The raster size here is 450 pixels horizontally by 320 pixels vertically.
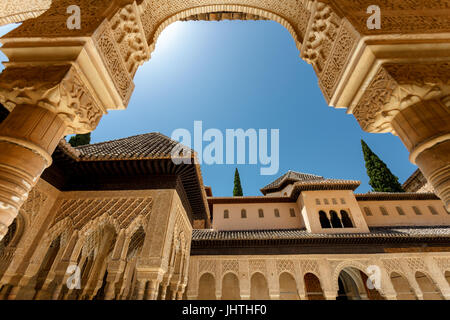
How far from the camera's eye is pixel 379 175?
690 inches

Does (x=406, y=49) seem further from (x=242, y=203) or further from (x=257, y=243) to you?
(x=242, y=203)

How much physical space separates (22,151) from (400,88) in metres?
3.16

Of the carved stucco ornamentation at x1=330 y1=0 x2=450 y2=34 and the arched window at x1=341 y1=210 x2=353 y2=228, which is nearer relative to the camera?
the carved stucco ornamentation at x1=330 y1=0 x2=450 y2=34

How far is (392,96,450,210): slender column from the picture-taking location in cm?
164

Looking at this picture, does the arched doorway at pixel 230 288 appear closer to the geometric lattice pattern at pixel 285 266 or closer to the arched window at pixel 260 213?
the geometric lattice pattern at pixel 285 266

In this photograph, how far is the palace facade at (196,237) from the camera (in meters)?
4.28

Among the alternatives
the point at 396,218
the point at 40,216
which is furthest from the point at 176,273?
the point at 396,218

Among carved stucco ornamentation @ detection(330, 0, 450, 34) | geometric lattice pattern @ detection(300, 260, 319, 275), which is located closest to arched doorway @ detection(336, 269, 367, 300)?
geometric lattice pattern @ detection(300, 260, 319, 275)

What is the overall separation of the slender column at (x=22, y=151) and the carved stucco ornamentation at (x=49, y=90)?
0.08 meters

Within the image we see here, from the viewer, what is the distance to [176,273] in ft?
18.0

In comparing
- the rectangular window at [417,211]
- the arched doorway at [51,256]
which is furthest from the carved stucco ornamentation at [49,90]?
the rectangular window at [417,211]

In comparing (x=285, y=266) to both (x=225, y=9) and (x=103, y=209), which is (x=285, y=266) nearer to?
(x=103, y=209)

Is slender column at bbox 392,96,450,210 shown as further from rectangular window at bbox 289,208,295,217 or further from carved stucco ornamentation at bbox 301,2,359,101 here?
rectangular window at bbox 289,208,295,217

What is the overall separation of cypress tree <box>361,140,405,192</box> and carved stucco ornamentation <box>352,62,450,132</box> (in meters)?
18.4
